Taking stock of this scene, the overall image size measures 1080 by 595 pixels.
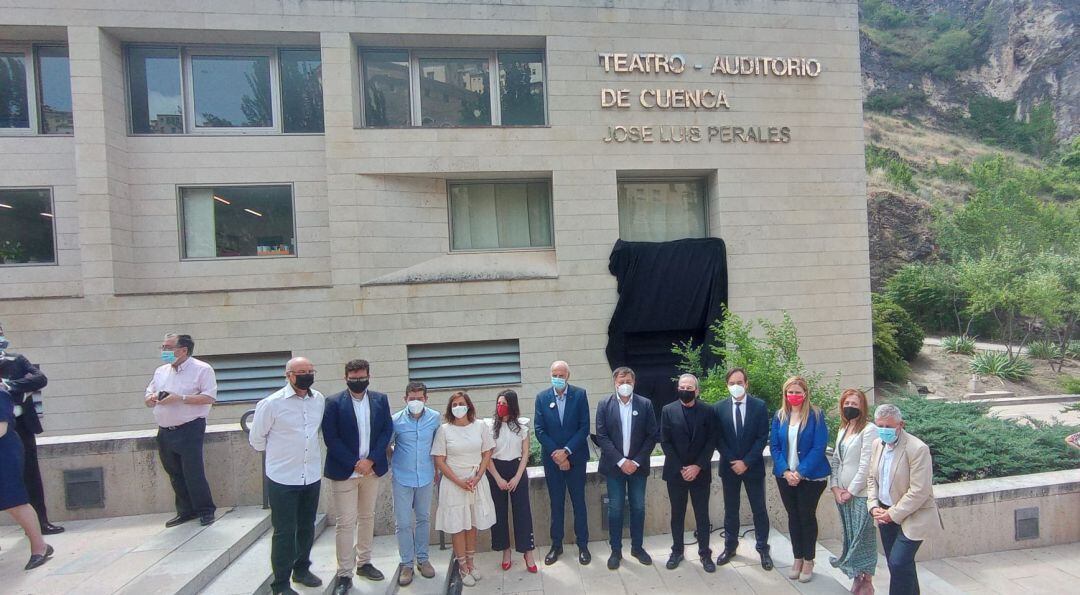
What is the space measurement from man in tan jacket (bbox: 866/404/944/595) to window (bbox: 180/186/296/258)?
36.7 feet

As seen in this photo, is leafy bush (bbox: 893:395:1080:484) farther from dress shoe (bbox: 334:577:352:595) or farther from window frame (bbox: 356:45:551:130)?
window frame (bbox: 356:45:551:130)

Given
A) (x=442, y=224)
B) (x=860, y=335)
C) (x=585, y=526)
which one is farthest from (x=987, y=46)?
(x=585, y=526)

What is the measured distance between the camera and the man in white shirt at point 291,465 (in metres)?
4.31

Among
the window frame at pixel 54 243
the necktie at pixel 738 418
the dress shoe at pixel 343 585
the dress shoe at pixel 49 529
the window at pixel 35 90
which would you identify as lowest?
the dress shoe at pixel 343 585

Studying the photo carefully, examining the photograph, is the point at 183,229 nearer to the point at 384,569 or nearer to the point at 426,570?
the point at 384,569

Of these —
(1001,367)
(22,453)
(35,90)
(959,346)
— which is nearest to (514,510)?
(22,453)

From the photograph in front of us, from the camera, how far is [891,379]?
17.6 meters

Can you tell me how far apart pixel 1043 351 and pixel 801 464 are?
22905 mm

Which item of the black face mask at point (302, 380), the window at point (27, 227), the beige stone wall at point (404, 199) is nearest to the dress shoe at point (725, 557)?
the black face mask at point (302, 380)

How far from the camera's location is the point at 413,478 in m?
Answer: 4.93

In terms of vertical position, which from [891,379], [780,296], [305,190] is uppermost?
[305,190]

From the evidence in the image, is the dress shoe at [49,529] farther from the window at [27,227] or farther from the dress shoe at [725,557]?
the window at [27,227]

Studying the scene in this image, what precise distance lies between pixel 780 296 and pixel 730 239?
1.74 m

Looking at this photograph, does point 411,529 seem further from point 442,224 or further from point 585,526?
point 442,224
